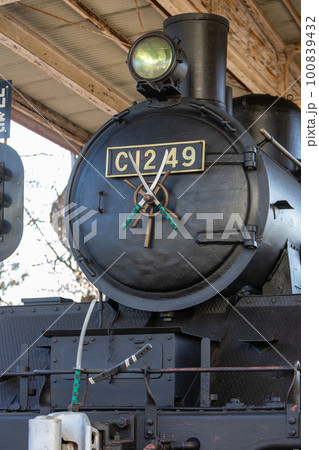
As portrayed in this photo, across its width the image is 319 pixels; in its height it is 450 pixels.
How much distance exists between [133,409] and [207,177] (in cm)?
120

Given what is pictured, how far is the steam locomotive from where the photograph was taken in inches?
137

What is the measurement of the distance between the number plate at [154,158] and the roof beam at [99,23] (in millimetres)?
2865

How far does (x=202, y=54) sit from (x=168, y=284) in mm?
1427

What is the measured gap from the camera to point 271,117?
207 inches

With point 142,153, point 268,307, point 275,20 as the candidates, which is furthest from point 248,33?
point 268,307

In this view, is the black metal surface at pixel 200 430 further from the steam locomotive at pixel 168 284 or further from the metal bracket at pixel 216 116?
the metal bracket at pixel 216 116

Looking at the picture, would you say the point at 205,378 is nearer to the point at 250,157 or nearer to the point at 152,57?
the point at 250,157

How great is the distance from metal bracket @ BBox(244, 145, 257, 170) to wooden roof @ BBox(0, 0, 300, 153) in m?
2.17

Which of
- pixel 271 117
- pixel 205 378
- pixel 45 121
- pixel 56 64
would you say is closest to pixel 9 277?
pixel 45 121

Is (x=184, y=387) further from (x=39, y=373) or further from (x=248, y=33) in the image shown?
(x=248, y=33)

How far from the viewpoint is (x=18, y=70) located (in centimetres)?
822

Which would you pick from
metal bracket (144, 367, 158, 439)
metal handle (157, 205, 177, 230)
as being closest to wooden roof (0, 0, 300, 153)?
metal handle (157, 205, 177, 230)

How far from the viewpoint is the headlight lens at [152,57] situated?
4.17 meters

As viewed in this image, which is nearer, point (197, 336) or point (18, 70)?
point (197, 336)
